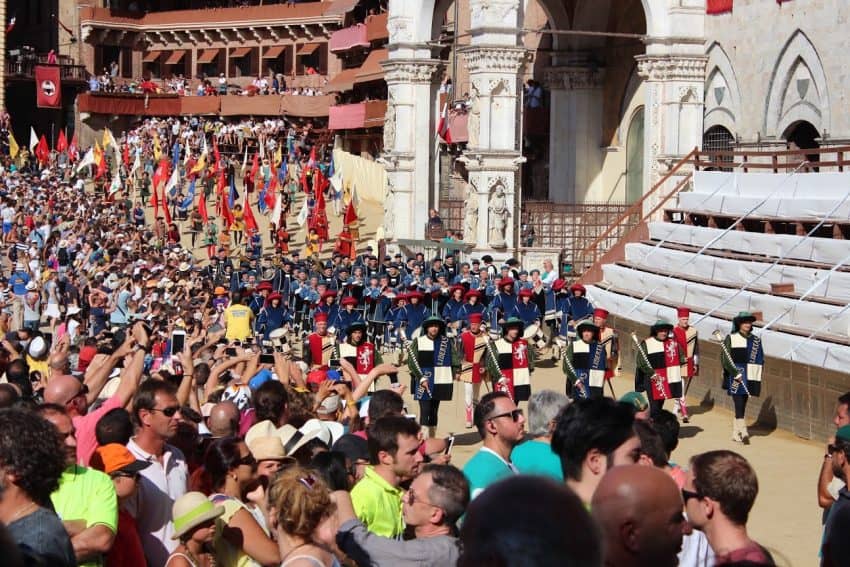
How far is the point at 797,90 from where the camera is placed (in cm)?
2930

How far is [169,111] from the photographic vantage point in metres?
67.9

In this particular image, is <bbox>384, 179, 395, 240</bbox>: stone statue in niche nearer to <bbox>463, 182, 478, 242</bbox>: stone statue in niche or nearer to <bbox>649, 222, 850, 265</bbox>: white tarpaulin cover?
<bbox>463, 182, 478, 242</bbox>: stone statue in niche

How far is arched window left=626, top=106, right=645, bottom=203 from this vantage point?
120ft

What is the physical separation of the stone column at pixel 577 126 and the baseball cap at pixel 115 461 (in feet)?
103

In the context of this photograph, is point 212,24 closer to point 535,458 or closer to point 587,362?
point 587,362

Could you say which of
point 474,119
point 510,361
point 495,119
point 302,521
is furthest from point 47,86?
point 302,521

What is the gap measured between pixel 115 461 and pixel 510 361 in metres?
11.5

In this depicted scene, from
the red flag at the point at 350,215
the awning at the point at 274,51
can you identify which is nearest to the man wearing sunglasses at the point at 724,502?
the red flag at the point at 350,215

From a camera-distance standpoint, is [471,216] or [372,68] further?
[372,68]

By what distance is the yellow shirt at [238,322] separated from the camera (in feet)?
75.6

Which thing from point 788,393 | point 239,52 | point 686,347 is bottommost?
point 788,393

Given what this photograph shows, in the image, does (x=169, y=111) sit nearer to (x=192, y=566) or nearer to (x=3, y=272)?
(x=3, y=272)

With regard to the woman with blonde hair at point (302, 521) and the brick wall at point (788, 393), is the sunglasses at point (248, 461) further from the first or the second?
the brick wall at point (788, 393)

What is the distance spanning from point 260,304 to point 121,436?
19.5 m
